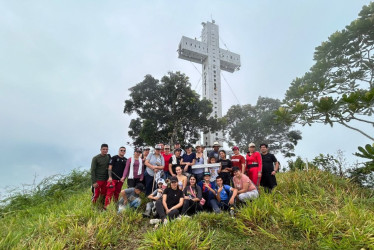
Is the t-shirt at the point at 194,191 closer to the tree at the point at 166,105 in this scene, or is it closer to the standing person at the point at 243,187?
the standing person at the point at 243,187

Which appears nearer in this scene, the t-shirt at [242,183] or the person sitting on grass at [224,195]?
the person sitting on grass at [224,195]

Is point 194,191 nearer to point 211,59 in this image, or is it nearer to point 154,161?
point 154,161

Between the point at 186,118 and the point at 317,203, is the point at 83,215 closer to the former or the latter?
the point at 317,203

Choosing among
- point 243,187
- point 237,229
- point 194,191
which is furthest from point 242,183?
point 237,229

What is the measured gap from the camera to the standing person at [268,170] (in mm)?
5730

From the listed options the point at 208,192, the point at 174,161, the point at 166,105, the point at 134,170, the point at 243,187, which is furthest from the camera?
the point at 166,105

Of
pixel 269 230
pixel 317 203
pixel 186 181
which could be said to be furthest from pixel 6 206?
pixel 317 203

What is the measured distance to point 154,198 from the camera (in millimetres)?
5188

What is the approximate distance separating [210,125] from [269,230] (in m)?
16.3

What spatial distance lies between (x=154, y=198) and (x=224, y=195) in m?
1.71

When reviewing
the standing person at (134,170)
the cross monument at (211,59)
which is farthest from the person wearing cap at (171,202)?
the cross monument at (211,59)

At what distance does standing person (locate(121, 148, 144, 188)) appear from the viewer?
5.76 metres

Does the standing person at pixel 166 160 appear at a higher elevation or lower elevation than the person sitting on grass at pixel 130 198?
higher

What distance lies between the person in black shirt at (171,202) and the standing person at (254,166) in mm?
2105
